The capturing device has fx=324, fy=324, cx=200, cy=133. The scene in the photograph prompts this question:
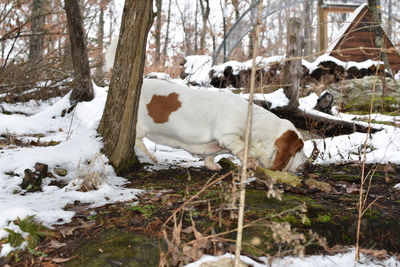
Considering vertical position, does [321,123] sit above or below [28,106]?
below

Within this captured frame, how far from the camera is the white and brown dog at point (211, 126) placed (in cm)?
319

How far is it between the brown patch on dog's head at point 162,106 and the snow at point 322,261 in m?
2.25

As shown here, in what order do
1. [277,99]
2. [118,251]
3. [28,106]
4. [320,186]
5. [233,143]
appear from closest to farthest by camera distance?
[118,251]
[320,186]
[233,143]
[277,99]
[28,106]

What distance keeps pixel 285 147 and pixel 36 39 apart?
707 cm

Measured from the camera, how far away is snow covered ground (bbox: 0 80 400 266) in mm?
1956

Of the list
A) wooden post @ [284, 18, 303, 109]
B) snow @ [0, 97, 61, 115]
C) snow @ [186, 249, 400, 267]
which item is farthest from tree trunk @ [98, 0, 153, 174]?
snow @ [0, 97, 61, 115]

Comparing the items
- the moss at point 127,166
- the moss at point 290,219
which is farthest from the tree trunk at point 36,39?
the moss at point 290,219

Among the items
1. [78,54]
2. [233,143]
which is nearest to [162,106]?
[233,143]

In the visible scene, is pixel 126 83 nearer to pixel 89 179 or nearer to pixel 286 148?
pixel 89 179

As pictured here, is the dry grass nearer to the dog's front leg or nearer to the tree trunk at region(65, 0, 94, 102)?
the dog's front leg

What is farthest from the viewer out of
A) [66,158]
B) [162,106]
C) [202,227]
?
[162,106]

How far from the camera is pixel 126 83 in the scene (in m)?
3.11

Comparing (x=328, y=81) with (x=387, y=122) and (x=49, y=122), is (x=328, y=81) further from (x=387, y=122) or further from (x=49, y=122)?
(x=49, y=122)

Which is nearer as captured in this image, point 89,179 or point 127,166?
point 89,179
